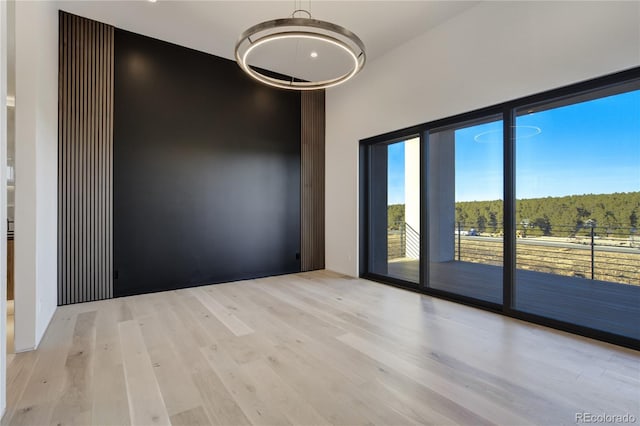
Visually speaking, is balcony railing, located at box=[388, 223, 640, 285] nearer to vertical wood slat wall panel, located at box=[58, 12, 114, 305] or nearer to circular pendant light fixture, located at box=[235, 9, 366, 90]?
circular pendant light fixture, located at box=[235, 9, 366, 90]

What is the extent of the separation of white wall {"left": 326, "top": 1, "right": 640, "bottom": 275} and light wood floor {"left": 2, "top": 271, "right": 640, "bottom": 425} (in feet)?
8.41

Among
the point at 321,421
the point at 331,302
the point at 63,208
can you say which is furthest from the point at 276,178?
the point at 321,421

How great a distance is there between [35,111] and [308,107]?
4.34 metres

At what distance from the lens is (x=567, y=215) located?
318 cm

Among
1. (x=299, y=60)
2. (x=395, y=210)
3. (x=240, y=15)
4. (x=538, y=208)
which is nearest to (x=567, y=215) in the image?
(x=538, y=208)

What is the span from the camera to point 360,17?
411cm

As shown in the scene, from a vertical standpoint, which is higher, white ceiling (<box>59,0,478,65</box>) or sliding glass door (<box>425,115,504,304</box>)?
white ceiling (<box>59,0,478,65</box>)

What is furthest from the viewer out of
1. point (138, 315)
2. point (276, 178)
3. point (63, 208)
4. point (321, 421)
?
point (276, 178)

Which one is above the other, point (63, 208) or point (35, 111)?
point (35, 111)

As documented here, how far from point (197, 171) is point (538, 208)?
4.73 metres

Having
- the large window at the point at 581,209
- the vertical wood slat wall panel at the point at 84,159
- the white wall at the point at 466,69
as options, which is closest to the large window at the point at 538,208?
the large window at the point at 581,209

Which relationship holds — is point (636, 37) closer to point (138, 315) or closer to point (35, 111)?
point (35, 111)

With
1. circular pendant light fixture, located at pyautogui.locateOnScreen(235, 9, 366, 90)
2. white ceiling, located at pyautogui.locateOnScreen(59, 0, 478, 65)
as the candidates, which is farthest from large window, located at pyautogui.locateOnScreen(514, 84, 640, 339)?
circular pendant light fixture, located at pyautogui.locateOnScreen(235, 9, 366, 90)

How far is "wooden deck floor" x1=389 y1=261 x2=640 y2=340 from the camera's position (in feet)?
9.43
